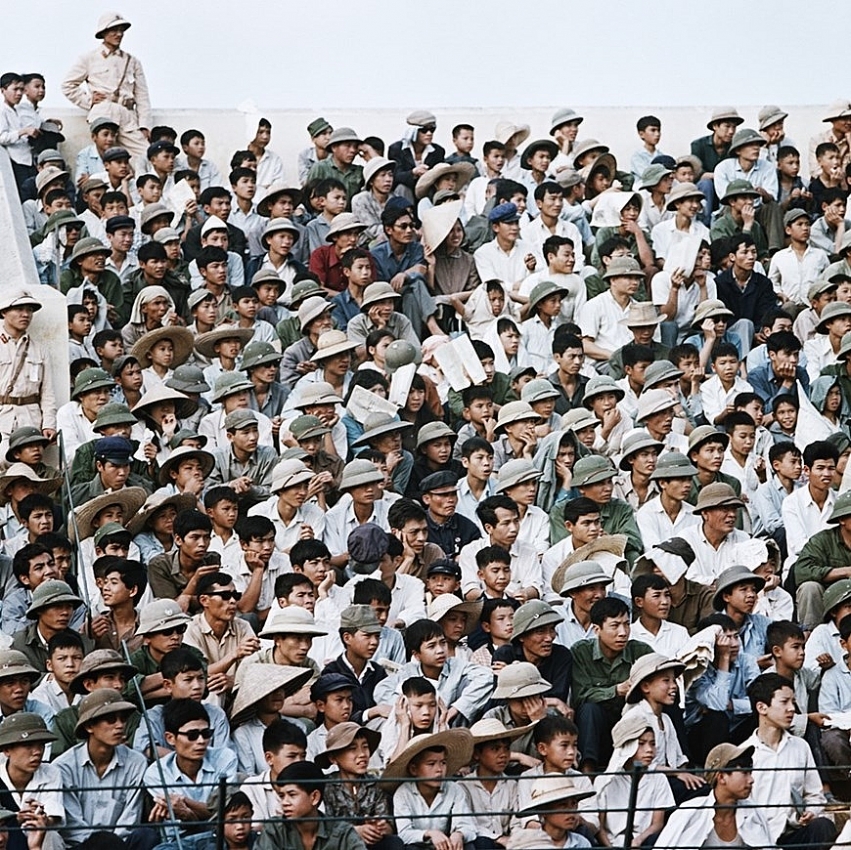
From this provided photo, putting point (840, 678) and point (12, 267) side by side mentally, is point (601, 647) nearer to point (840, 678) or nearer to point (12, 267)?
point (840, 678)

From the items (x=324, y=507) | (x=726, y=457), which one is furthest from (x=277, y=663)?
(x=726, y=457)

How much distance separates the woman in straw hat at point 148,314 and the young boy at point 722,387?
11.9ft

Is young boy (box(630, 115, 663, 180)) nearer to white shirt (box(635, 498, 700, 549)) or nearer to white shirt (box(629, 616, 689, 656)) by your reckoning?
white shirt (box(635, 498, 700, 549))

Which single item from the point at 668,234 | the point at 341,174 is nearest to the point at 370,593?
the point at 668,234

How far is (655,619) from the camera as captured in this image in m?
12.2

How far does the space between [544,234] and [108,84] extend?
422cm

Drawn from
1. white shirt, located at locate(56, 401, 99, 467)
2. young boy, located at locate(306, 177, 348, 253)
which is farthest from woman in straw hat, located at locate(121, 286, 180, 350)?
young boy, located at locate(306, 177, 348, 253)

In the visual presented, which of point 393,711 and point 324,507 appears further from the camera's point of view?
point 324,507

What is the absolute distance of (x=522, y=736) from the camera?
11.2m

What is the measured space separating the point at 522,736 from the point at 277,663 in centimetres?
122

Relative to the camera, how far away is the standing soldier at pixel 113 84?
1939 centimetres

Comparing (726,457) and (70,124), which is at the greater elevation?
(70,124)

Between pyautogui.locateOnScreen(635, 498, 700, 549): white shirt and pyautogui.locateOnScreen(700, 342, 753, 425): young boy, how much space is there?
190 centimetres

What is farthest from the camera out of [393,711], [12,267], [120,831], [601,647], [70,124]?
[70,124]
